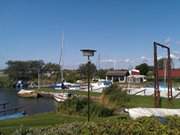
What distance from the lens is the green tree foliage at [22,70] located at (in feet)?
320

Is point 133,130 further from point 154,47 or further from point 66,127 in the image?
point 154,47

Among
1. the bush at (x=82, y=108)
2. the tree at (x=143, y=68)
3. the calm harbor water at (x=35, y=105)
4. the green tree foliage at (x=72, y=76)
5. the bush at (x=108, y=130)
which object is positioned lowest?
the calm harbor water at (x=35, y=105)

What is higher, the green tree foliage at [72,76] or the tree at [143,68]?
the tree at [143,68]

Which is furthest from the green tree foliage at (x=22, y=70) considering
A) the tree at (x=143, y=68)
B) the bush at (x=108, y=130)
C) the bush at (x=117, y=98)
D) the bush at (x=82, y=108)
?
the bush at (x=108, y=130)

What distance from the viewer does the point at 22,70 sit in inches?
3903

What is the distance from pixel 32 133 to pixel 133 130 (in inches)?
89.8

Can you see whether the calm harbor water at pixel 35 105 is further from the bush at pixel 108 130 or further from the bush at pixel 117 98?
the bush at pixel 108 130

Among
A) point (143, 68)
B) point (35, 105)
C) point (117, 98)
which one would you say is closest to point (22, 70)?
point (143, 68)

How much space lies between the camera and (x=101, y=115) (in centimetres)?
1897

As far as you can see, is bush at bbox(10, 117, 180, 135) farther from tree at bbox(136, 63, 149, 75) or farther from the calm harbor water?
tree at bbox(136, 63, 149, 75)

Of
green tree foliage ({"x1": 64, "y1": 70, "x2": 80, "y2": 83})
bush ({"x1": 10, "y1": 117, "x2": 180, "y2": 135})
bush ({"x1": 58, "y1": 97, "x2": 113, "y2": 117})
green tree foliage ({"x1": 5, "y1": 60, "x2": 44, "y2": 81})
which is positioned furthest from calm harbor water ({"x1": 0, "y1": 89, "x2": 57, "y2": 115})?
green tree foliage ({"x1": 5, "y1": 60, "x2": 44, "y2": 81})

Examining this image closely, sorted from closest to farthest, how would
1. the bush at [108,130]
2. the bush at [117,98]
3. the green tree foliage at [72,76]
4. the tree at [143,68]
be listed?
1. the bush at [108,130]
2. the bush at [117,98]
3. the green tree foliage at [72,76]
4. the tree at [143,68]

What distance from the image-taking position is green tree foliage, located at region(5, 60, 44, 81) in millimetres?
97500

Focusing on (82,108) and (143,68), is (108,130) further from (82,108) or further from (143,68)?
(143,68)
